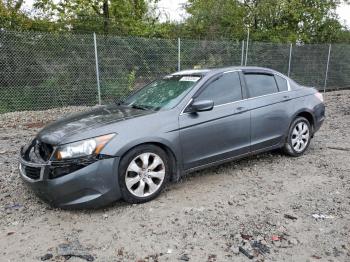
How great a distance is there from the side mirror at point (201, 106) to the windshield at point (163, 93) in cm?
20

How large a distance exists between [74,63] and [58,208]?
6702 millimetres

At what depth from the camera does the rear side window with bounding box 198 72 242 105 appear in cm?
471

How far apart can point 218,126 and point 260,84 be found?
122 centimetres

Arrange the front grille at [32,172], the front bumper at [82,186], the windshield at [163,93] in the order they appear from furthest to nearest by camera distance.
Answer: the windshield at [163,93] → the front grille at [32,172] → the front bumper at [82,186]

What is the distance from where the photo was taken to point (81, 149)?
12.2 feet

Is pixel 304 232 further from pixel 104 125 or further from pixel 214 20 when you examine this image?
pixel 214 20

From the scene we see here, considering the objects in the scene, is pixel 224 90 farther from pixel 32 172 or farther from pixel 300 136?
pixel 32 172

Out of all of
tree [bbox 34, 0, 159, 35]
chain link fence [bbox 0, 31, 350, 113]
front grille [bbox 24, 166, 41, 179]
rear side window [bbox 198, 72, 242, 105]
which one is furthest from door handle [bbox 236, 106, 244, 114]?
tree [bbox 34, 0, 159, 35]

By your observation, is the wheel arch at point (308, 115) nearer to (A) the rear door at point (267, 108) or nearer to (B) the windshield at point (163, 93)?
(A) the rear door at point (267, 108)

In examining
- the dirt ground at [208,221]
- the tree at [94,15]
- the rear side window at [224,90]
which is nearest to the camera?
the dirt ground at [208,221]

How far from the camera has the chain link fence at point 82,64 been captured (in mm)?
9289

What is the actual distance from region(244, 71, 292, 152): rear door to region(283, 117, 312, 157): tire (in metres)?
0.20

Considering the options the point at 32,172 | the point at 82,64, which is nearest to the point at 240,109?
the point at 32,172

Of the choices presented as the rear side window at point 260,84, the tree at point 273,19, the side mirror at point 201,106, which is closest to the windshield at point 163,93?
the side mirror at point 201,106
